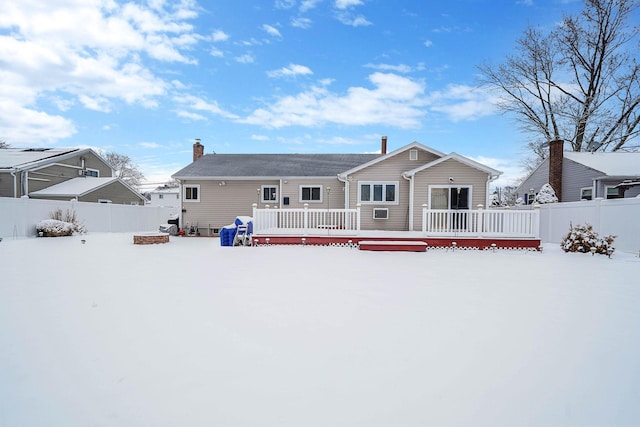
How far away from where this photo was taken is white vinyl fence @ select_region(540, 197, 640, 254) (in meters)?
9.64

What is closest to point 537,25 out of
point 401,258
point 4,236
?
point 401,258

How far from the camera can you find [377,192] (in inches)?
541

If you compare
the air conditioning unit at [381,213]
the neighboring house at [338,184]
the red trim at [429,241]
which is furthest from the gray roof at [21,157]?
the air conditioning unit at [381,213]

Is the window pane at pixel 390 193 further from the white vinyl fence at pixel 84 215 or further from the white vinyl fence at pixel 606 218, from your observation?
the white vinyl fence at pixel 84 215

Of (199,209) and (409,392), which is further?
(199,209)

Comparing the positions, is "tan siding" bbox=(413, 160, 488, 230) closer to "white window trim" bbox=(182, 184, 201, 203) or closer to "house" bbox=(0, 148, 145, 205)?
"white window trim" bbox=(182, 184, 201, 203)

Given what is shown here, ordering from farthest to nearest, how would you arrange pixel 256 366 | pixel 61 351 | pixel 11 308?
pixel 11 308 → pixel 61 351 → pixel 256 366

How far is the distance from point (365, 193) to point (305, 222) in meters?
3.59

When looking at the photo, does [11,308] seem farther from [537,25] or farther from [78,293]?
[537,25]

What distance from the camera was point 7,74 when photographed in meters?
16.9

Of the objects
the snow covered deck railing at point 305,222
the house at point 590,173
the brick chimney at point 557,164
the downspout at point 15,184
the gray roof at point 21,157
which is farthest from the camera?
the gray roof at point 21,157

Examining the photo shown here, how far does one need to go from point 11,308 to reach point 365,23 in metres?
16.1

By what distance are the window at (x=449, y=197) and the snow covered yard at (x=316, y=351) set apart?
7.00 m

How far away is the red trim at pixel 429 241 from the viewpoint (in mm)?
10844
